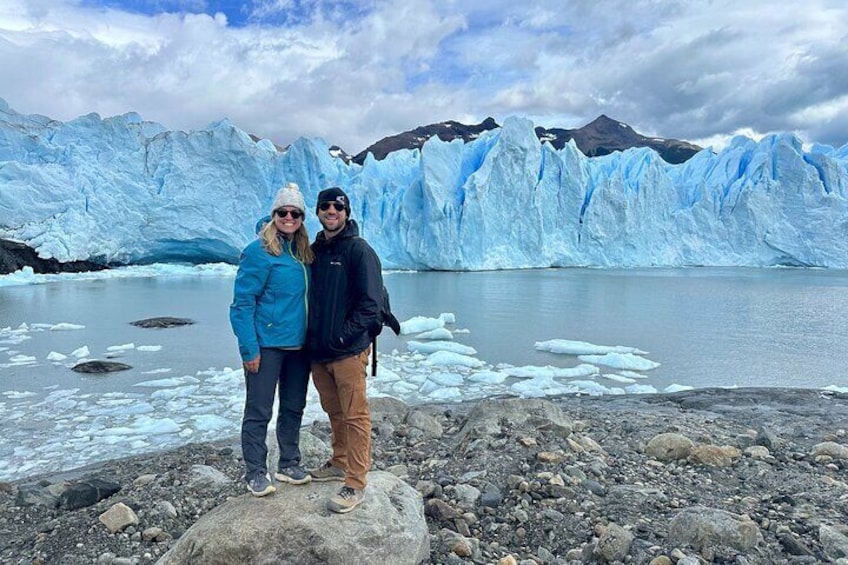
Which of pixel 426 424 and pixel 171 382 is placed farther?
pixel 171 382

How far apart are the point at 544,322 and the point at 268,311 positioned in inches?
548

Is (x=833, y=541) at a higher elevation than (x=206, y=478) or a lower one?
higher

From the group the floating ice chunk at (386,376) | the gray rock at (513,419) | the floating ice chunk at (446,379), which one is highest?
the gray rock at (513,419)

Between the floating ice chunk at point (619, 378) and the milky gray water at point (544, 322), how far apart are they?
47 cm

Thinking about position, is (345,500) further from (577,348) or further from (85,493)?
(577,348)

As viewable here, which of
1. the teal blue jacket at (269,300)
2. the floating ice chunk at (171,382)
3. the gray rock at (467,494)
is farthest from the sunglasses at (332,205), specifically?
the floating ice chunk at (171,382)

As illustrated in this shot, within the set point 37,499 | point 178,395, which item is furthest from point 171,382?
point 37,499

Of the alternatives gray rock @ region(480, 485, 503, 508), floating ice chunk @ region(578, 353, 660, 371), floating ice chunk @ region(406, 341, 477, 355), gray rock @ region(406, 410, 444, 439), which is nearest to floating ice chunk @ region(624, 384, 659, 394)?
floating ice chunk @ region(578, 353, 660, 371)

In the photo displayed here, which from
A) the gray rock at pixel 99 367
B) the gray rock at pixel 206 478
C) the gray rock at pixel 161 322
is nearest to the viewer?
the gray rock at pixel 206 478

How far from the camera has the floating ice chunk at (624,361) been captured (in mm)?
10766

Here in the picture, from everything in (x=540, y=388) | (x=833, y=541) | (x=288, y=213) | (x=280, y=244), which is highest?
(x=288, y=213)

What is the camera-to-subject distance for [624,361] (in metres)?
10.9

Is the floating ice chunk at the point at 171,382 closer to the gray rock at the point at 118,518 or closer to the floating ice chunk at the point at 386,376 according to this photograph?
the floating ice chunk at the point at 386,376

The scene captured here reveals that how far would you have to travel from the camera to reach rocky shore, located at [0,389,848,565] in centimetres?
→ 271
